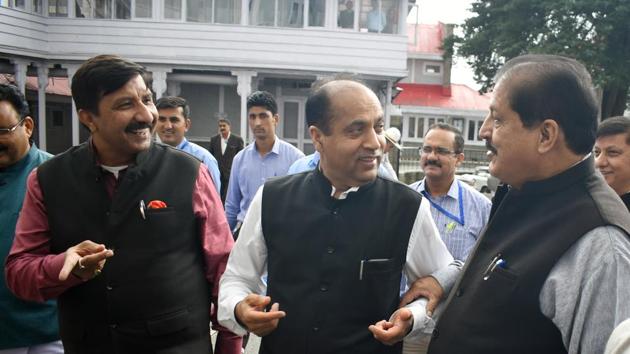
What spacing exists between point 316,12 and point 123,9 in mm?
6201

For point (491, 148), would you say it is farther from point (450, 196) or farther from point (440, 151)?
point (440, 151)

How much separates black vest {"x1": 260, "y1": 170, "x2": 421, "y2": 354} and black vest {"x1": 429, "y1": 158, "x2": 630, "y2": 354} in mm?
312

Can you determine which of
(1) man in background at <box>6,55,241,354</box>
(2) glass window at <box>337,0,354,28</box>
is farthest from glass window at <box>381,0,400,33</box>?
(1) man in background at <box>6,55,241,354</box>

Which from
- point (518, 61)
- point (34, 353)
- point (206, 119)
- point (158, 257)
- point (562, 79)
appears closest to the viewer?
point (562, 79)

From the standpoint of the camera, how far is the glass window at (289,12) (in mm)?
→ 15398

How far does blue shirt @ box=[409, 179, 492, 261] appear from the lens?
3422 millimetres

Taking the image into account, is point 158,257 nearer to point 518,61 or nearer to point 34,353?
point 34,353

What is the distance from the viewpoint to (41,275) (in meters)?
1.96

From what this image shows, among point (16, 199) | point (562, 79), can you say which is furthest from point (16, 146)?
point (562, 79)

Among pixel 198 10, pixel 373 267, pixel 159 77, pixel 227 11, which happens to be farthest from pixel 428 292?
pixel 198 10

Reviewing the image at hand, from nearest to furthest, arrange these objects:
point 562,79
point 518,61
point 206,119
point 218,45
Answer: point 562,79 < point 518,61 < point 218,45 < point 206,119

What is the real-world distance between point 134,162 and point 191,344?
85 cm

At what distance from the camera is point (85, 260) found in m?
1.78

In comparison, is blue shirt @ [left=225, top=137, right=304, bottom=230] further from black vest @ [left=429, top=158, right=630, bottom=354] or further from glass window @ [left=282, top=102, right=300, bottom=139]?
glass window @ [left=282, top=102, right=300, bottom=139]
